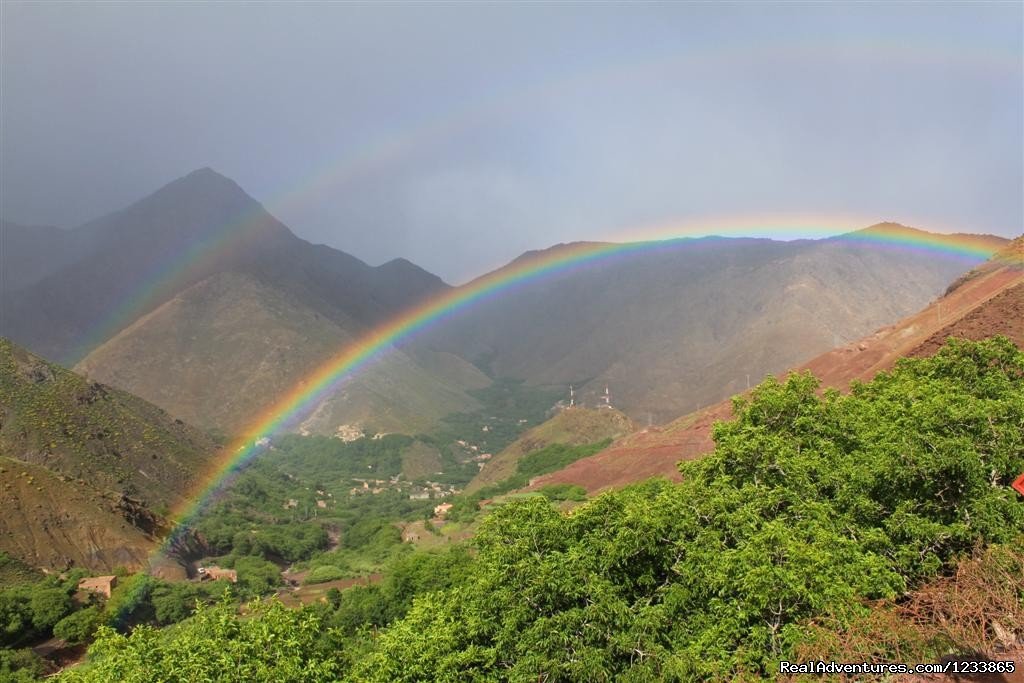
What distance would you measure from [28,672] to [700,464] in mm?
29812

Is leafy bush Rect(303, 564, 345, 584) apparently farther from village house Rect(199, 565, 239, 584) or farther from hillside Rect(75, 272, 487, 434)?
hillside Rect(75, 272, 487, 434)

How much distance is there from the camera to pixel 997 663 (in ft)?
30.8

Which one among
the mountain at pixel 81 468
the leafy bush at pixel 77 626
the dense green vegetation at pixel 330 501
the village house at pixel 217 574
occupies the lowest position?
the dense green vegetation at pixel 330 501

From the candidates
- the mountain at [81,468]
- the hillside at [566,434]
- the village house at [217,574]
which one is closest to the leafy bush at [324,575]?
the village house at [217,574]

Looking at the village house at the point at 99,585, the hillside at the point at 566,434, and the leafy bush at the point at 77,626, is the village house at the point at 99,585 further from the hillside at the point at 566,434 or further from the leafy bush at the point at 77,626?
the hillside at the point at 566,434

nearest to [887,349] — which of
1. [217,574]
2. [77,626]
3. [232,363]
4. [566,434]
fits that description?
[566,434]

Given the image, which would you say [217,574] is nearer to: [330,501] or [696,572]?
[330,501]

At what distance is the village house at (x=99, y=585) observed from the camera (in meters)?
40.8

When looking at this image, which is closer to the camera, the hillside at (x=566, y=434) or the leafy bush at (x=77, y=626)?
the leafy bush at (x=77, y=626)

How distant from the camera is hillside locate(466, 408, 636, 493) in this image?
104m

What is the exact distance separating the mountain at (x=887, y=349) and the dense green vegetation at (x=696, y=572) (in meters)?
30.5

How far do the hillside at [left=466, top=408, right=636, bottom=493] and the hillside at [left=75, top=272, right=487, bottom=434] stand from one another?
2125 inches

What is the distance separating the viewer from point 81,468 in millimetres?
63844

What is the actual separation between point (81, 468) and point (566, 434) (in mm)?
65116
